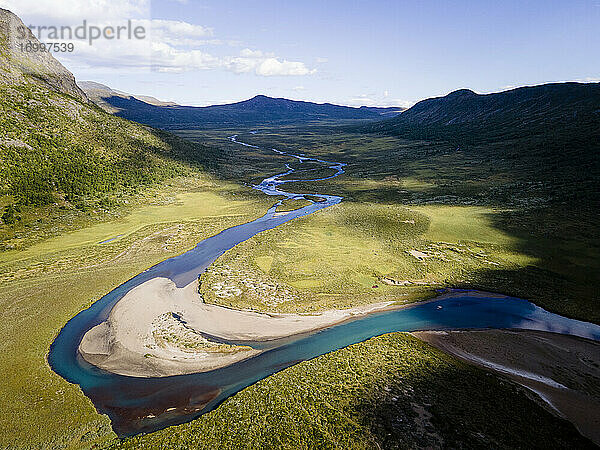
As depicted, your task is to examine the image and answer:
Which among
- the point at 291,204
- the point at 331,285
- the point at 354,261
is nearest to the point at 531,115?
the point at 291,204

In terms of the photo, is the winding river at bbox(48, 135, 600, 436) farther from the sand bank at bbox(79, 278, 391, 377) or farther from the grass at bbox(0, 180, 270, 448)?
the grass at bbox(0, 180, 270, 448)

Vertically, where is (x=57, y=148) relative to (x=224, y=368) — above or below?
above

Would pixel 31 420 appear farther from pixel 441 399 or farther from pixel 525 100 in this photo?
pixel 525 100

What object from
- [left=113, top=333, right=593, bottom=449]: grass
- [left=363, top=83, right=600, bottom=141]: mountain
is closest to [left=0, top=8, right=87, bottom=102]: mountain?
[left=113, top=333, right=593, bottom=449]: grass

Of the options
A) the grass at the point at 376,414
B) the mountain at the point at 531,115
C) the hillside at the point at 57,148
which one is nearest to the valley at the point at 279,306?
the grass at the point at 376,414

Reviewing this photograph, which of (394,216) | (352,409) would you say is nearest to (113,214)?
(394,216)

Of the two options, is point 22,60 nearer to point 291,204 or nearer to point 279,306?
point 291,204
